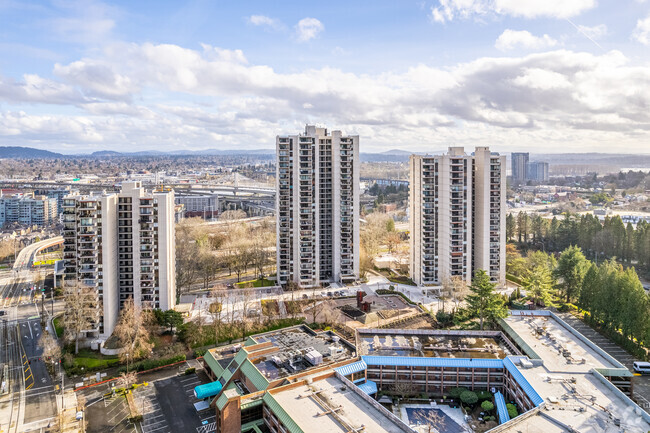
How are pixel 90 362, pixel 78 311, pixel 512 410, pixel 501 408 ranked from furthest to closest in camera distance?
pixel 78 311 < pixel 90 362 < pixel 501 408 < pixel 512 410

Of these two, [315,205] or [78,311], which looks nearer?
[78,311]

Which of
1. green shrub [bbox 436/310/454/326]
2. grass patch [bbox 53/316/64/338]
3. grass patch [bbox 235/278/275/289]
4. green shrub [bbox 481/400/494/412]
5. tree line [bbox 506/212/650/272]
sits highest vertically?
tree line [bbox 506/212/650/272]

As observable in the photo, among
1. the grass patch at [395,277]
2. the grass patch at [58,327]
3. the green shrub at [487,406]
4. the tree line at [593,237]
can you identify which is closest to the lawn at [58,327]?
the grass patch at [58,327]

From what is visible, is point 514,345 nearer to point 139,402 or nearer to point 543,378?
point 543,378

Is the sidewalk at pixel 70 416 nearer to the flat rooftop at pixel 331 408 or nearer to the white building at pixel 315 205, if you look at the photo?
the flat rooftop at pixel 331 408

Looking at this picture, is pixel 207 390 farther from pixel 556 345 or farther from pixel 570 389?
pixel 556 345

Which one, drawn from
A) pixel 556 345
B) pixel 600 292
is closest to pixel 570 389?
pixel 556 345

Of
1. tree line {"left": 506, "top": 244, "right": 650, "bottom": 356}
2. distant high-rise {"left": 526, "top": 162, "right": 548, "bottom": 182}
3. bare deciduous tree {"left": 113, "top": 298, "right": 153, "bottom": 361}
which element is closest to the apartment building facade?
bare deciduous tree {"left": 113, "top": 298, "right": 153, "bottom": 361}

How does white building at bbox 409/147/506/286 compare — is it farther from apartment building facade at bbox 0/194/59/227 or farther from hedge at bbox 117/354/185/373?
apartment building facade at bbox 0/194/59/227
